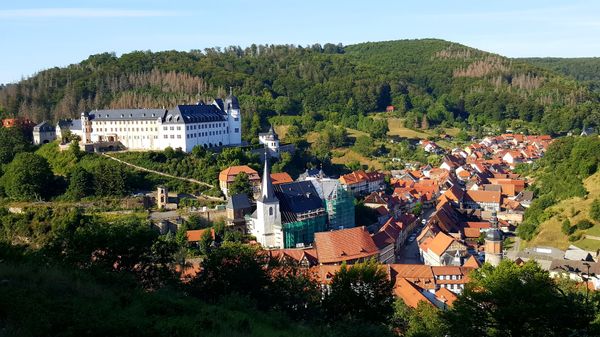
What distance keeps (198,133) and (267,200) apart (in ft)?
45.3

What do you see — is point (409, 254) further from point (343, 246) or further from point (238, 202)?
point (238, 202)

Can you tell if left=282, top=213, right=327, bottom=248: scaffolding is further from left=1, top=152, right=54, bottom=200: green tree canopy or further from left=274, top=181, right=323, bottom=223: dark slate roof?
left=1, top=152, right=54, bottom=200: green tree canopy

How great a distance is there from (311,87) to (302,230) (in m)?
55.2

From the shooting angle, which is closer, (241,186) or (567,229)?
(567,229)

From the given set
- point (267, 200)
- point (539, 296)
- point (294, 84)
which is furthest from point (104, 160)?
point (294, 84)

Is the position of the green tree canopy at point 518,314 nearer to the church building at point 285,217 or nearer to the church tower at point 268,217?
the church building at point 285,217

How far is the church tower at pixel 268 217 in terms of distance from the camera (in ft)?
109

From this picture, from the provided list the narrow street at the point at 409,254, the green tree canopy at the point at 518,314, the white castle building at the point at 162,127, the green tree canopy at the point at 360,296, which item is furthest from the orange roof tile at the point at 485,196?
the green tree canopy at the point at 518,314

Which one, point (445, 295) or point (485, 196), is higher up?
point (485, 196)

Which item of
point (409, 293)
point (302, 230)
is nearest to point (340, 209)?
point (302, 230)

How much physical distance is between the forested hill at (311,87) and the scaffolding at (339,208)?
2770cm

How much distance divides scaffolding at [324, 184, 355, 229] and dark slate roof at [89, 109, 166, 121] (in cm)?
1583

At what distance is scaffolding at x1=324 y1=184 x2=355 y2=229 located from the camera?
118 ft

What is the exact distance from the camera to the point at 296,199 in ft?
115
